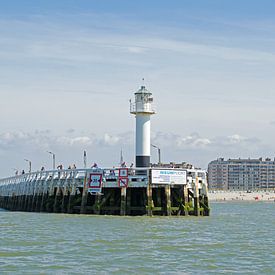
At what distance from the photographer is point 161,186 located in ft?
176

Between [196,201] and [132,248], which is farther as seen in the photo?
[196,201]

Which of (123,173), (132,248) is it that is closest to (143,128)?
(123,173)

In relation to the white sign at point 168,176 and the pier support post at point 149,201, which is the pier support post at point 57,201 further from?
the white sign at point 168,176

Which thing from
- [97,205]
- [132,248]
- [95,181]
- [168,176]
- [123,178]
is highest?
[168,176]

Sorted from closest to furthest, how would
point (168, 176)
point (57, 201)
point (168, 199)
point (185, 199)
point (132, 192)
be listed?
point (168, 199)
point (168, 176)
point (185, 199)
point (132, 192)
point (57, 201)

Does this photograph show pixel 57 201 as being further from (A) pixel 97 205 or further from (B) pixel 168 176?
(B) pixel 168 176

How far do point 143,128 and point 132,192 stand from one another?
237 inches

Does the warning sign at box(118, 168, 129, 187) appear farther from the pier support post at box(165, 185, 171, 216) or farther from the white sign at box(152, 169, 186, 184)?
the pier support post at box(165, 185, 171, 216)

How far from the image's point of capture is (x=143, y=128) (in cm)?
5844

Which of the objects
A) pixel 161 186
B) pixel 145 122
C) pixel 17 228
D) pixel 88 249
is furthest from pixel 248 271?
pixel 145 122

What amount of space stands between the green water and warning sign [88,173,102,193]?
8.30m

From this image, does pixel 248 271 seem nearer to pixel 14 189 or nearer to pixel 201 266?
pixel 201 266

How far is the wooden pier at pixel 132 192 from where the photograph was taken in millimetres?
53156

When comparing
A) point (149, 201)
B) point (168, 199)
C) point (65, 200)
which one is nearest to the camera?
point (149, 201)
